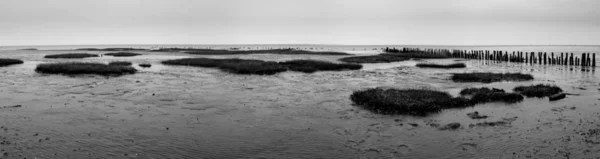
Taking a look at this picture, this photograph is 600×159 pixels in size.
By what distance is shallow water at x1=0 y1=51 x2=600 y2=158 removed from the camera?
13.7 metres

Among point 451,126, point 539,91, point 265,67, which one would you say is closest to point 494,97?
point 539,91

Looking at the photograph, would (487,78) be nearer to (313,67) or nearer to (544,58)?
(313,67)

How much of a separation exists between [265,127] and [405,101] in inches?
333

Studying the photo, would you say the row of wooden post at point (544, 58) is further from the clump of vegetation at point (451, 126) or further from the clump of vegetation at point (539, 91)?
the clump of vegetation at point (451, 126)

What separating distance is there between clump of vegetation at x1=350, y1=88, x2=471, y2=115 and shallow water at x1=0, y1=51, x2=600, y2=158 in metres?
0.82

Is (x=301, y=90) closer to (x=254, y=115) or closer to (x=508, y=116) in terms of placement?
(x=254, y=115)

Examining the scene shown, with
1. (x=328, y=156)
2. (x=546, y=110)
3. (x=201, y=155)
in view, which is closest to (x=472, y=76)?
(x=546, y=110)

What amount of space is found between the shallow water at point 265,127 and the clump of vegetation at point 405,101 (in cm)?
82

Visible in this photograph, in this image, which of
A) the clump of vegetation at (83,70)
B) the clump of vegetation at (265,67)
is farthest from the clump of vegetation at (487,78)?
the clump of vegetation at (83,70)

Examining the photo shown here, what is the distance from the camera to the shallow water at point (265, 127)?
1370cm

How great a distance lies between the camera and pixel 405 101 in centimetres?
2216

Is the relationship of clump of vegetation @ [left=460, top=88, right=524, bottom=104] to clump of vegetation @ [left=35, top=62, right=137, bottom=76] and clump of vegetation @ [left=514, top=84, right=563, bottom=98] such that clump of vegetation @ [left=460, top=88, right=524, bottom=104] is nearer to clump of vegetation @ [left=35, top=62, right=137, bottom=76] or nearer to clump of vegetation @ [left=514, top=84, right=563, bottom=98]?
clump of vegetation @ [left=514, top=84, right=563, bottom=98]

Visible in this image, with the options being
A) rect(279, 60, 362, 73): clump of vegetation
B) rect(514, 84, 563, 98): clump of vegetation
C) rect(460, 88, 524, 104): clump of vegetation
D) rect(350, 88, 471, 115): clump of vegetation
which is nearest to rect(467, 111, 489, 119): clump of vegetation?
rect(350, 88, 471, 115): clump of vegetation

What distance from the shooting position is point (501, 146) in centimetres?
1427
